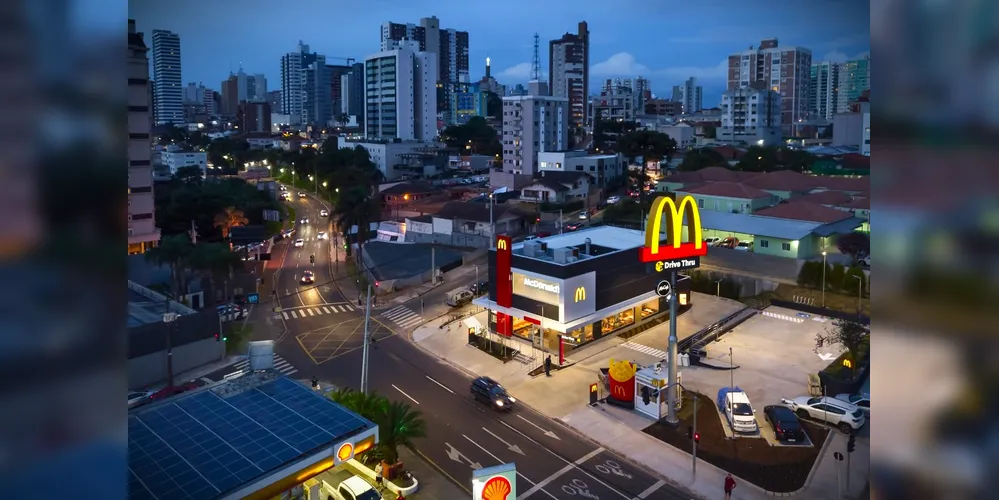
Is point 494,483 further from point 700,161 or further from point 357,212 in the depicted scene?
point 700,161

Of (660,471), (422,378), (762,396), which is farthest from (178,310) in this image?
(762,396)

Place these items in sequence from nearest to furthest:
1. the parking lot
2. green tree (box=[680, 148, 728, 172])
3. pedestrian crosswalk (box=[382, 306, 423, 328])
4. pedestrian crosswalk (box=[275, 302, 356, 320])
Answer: the parking lot
pedestrian crosswalk (box=[382, 306, 423, 328])
pedestrian crosswalk (box=[275, 302, 356, 320])
green tree (box=[680, 148, 728, 172])

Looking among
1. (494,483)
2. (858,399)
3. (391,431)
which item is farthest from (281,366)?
(858,399)

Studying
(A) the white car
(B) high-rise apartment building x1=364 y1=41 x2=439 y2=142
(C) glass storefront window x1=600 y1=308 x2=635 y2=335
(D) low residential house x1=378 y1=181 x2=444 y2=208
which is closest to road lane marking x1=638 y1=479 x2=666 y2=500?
(A) the white car

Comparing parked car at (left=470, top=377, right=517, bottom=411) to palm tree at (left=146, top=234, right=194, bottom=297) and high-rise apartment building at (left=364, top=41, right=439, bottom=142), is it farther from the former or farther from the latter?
high-rise apartment building at (left=364, top=41, right=439, bottom=142)

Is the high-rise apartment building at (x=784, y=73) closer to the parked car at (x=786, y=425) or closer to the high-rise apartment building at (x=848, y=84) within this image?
the high-rise apartment building at (x=848, y=84)

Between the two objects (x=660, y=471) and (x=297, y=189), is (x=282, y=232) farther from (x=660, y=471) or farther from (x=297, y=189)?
(x=660, y=471)
